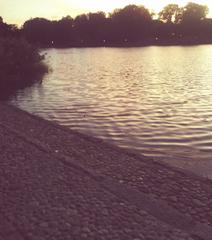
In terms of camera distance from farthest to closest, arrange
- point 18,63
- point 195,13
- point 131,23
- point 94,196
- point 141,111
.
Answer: point 131,23 → point 195,13 → point 18,63 → point 141,111 → point 94,196

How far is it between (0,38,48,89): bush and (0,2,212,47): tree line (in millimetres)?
129737

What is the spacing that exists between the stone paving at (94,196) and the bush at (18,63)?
22.4m

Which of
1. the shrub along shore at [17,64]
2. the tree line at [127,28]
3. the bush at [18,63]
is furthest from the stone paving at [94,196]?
the tree line at [127,28]

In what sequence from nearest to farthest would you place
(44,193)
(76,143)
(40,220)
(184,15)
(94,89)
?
(40,220) → (44,193) → (76,143) → (94,89) → (184,15)

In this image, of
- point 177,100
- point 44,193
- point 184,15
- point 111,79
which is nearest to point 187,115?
point 177,100

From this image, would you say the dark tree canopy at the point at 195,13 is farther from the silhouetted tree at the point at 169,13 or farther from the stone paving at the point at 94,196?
the stone paving at the point at 94,196

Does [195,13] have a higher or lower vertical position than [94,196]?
higher

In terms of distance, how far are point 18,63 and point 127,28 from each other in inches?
5896

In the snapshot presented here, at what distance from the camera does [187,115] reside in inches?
859

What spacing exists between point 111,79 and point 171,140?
24.2 meters

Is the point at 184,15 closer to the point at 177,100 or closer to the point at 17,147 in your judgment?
the point at 177,100

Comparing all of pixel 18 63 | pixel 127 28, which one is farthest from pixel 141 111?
pixel 127 28

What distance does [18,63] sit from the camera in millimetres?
39156

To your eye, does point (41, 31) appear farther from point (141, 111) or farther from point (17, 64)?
point (141, 111)
